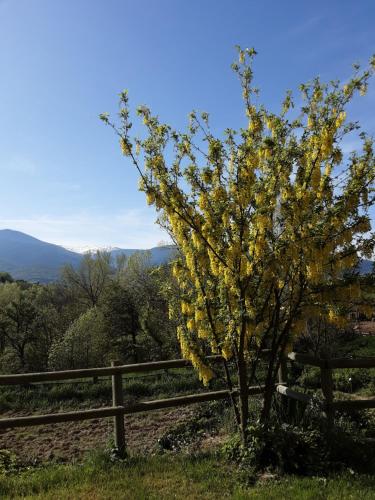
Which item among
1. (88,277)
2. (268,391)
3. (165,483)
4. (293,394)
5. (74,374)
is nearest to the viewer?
(165,483)

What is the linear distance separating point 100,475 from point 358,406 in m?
3.33

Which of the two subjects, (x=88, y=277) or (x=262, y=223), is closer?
(x=262, y=223)

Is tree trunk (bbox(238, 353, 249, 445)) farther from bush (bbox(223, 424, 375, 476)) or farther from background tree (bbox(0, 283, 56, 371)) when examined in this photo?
background tree (bbox(0, 283, 56, 371))

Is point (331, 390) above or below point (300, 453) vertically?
above

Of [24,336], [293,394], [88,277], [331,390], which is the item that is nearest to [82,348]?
[24,336]

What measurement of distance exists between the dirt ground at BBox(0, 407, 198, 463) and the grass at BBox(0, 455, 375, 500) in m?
2.50

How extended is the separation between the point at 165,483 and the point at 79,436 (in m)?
5.54

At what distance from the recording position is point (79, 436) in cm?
976

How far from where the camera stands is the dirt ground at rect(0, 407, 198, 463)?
27.7ft

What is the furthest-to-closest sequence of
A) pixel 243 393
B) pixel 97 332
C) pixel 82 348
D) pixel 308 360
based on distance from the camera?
1. pixel 97 332
2. pixel 82 348
3. pixel 308 360
4. pixel 243 393

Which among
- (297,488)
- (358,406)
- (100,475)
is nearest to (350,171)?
(358,406)

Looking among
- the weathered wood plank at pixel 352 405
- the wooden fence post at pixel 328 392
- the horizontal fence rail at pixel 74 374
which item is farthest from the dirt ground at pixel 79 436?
the weathered wood plank at pixel 352 405

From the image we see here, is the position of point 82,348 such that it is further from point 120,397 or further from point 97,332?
point 120,397

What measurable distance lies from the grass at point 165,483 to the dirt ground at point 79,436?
250 cm
